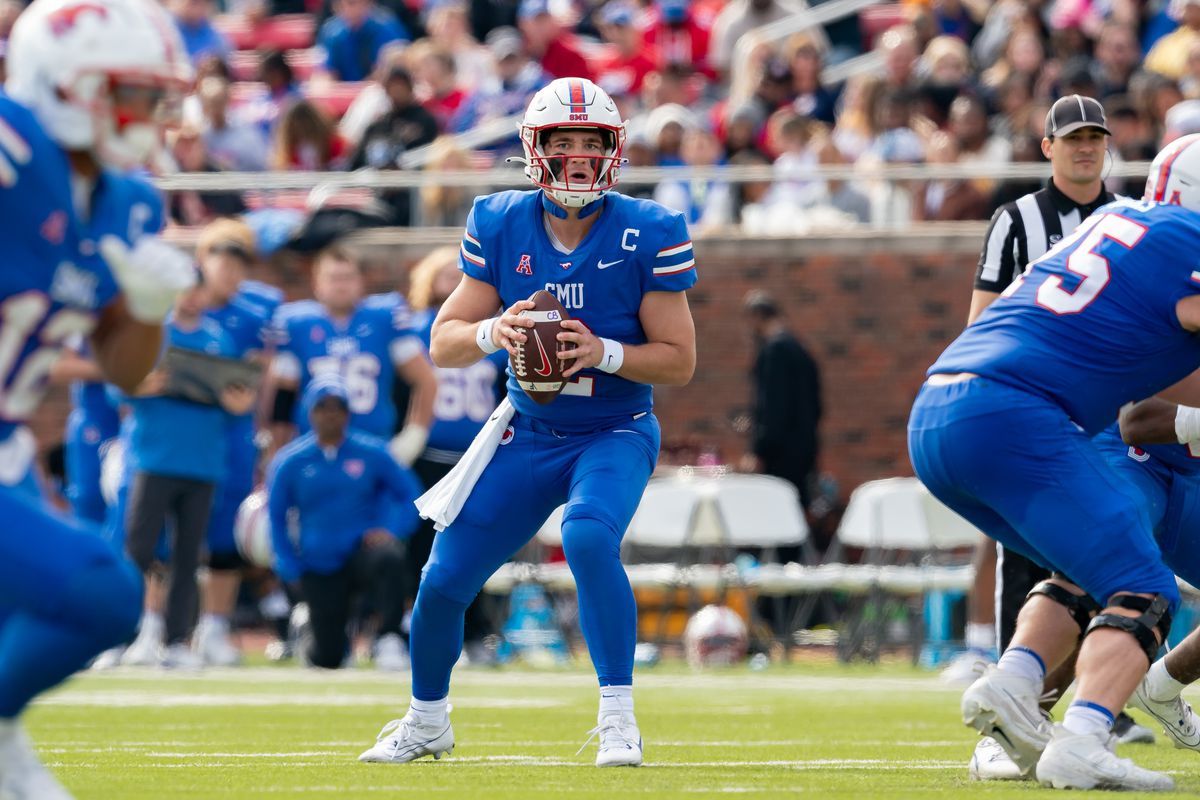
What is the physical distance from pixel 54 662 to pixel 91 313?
0.73 meters

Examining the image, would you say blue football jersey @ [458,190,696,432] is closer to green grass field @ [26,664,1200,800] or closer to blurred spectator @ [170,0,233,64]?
green grass field @ [26,664,1200,800]

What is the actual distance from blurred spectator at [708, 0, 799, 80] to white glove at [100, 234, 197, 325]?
12984 millimetres

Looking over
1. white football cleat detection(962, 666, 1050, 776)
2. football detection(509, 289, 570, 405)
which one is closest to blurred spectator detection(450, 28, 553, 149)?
football detection(509, 289, 570, 405)

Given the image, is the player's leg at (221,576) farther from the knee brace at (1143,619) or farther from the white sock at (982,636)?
the knee brace at (1143,619)

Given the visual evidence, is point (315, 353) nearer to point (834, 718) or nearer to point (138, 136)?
point (834, 718)

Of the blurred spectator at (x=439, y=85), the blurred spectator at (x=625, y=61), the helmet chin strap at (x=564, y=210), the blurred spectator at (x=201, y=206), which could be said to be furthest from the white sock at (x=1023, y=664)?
the blurred spectator at (x=439, y=85)

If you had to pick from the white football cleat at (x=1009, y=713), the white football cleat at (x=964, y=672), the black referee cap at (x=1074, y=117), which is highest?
the black referee cap at (x=1074, y=117)

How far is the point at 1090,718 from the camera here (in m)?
5.28

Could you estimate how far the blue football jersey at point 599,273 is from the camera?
642 cm

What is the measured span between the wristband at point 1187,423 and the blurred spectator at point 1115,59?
29.1 feet

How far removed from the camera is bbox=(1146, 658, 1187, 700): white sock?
6402mm

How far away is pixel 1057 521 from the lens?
211 inches

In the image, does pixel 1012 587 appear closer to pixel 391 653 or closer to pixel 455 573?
pixel 455 573

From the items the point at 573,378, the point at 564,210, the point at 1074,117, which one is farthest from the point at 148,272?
the point at 1074,117
